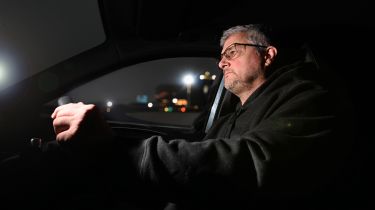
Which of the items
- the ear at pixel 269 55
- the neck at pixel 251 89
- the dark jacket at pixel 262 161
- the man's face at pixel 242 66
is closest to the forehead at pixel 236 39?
the man's face at pixel 242 66

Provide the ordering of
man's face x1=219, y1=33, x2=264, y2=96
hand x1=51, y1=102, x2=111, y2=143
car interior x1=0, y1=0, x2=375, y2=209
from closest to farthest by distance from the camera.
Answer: hand x1=51, y1=102, x2=111, y2=143
car interior x1=0, y1=0, x2=375, y2=209
man's face x1=219, y1=33, x2=264, y2=96

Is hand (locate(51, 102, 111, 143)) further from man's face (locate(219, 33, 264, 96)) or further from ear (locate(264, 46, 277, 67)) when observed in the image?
ear (locate(264, 46, 277, 67))

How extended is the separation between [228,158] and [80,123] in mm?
515

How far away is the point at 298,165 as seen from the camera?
4.49 ft

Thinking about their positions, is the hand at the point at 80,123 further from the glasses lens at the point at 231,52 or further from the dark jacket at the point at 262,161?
the glasses lens at the point at 231,52

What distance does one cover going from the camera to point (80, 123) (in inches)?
49.1

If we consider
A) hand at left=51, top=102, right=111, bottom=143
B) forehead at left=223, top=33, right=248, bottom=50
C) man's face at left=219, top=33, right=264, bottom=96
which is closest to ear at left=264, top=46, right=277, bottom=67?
man's face at left=219, top=33, right=264, bottom=96

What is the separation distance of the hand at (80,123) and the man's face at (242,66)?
3.50ft

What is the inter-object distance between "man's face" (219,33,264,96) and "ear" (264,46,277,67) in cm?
3

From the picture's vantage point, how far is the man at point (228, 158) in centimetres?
129

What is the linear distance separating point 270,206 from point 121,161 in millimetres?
623

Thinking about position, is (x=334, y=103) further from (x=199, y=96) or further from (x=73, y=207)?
(x=199, y=96)

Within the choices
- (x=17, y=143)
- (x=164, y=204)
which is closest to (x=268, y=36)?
(x=164, y=204)

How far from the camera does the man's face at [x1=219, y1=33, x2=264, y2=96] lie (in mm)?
2154
